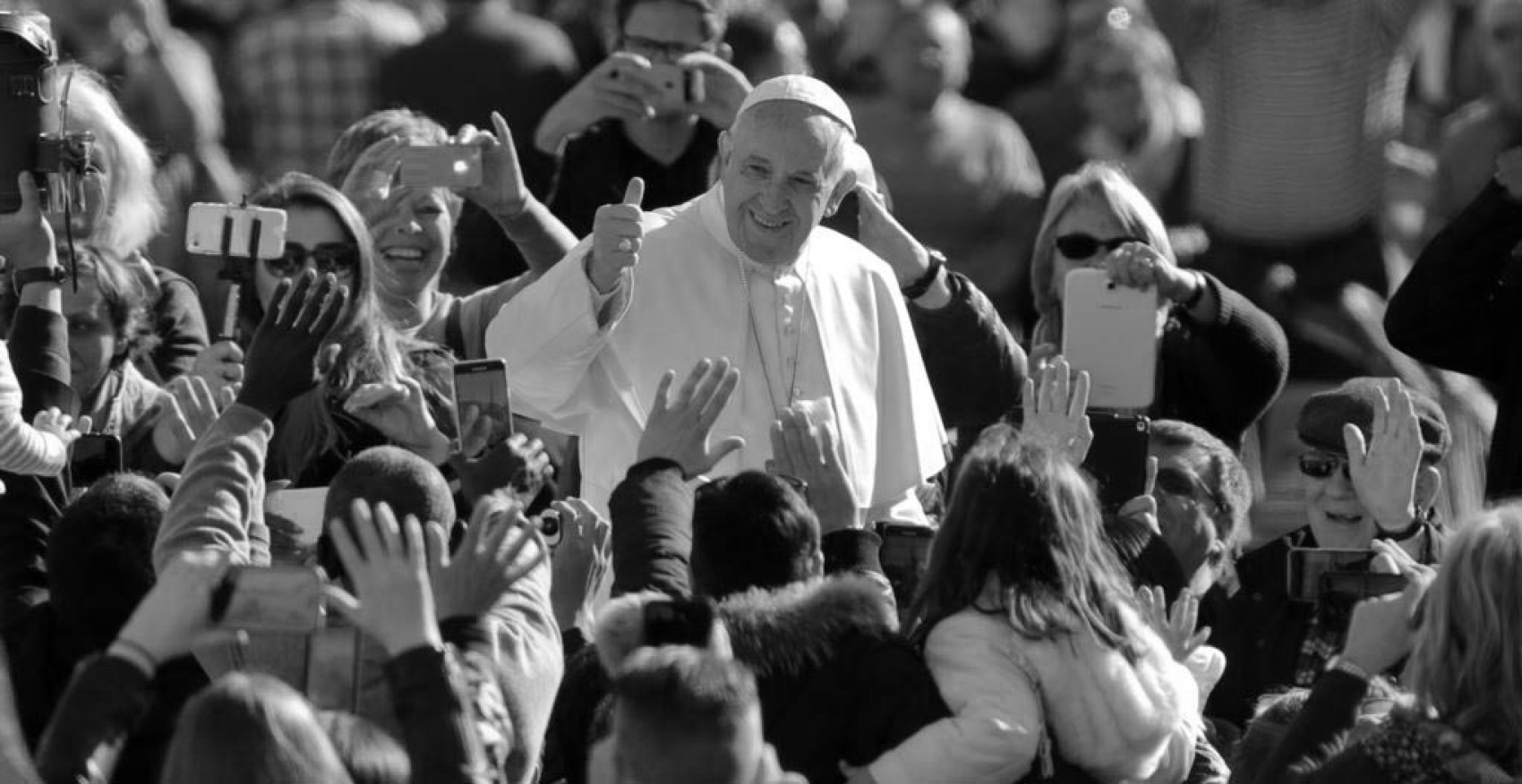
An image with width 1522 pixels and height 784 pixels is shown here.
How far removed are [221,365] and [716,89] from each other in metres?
1.73

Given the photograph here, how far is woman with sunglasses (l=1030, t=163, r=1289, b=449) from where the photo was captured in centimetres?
841

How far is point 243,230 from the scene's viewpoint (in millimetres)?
7695

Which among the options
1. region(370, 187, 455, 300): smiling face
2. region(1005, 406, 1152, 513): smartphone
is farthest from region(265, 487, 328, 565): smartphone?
region(1005, 406, 1152, 513): smartphone

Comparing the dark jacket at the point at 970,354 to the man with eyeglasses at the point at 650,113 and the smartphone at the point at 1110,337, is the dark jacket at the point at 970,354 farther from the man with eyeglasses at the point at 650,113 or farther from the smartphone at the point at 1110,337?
the man with eyeglasses at the point at 650,113

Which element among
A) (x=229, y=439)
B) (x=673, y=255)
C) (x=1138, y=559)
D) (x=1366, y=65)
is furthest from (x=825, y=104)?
(x=1366, y=65)

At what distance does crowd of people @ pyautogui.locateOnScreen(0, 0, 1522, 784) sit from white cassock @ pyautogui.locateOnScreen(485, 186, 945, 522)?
0.01 metres

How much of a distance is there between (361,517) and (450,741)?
367mm

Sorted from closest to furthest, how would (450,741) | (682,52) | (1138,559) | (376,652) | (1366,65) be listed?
1. (450,741)
2. (376,652)
3. (1138,559)
4. (682,52)
5. (1366,65)

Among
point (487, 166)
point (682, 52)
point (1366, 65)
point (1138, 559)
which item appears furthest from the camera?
point (1366, 65)

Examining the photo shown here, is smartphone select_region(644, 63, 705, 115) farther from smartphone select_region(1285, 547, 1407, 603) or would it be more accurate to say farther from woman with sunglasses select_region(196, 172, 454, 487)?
smartphone select_region(1285, 547, 1407, 603)

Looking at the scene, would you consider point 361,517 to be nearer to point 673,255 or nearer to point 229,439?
point 229,439

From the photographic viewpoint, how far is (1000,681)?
584 centimetres

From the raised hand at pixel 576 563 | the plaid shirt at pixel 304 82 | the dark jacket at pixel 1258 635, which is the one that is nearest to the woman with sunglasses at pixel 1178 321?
the dark jacket at pixel 1258 635

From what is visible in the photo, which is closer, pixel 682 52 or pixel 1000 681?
pixel 1000 681
